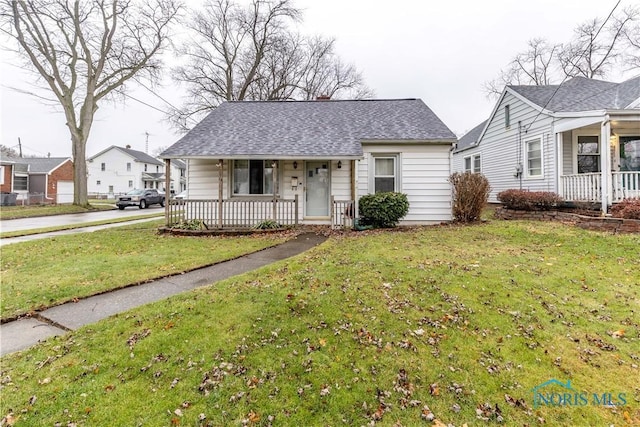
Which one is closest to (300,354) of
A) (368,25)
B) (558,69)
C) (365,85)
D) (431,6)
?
(431,6)

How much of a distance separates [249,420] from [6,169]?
40.4 m

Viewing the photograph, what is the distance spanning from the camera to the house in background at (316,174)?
10.9m

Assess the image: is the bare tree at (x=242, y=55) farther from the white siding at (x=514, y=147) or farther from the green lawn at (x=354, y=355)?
Answer: the green lawn at (x=354, y=355)

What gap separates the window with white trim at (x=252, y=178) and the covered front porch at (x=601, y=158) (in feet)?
34.0

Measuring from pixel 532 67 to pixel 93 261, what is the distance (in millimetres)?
35841

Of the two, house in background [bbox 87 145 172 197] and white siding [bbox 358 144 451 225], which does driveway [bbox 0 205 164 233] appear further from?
house in background [bbox 87 145 172 197]

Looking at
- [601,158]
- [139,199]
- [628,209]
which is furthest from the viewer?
[139,199]

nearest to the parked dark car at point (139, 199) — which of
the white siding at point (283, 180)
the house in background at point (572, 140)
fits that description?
the white siding at point (283, 180)

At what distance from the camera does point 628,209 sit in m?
7.86

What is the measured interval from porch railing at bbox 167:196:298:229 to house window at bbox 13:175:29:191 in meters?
32.8

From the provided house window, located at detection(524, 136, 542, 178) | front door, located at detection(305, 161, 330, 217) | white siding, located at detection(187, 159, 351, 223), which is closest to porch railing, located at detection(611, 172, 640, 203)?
house window, located at detection(524, 136, 542, 178)

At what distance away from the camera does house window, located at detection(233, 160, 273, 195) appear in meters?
11.5

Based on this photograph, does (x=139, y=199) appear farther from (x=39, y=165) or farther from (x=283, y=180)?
(x=283, y=180)

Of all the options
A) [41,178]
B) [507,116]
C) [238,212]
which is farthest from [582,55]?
[41,178]
